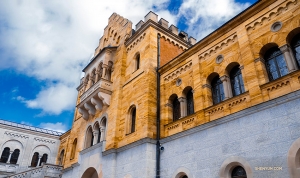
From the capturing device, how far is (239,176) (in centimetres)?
848

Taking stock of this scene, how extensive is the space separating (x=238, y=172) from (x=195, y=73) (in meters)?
5.06

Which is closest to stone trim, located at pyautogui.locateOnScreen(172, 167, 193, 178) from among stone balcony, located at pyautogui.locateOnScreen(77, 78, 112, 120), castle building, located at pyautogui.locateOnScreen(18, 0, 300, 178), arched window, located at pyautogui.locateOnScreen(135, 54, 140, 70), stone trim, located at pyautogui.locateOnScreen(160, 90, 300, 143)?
castle building, located at pyautogui.locateOnScreen(18, 0, 300, 178)

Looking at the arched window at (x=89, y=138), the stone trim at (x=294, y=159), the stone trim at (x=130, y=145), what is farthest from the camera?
the arched window at (x=89, y=138)

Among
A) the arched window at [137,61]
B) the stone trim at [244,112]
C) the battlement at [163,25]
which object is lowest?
the stone trim at [244,112]

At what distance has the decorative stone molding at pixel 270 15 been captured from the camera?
8.91 metres

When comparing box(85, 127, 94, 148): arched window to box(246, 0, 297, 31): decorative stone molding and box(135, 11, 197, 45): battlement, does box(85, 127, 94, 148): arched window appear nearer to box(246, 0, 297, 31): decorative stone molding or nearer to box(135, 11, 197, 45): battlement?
box(135, 11, 197, 45): battlement

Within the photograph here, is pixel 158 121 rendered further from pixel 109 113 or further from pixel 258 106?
pixel 258 106

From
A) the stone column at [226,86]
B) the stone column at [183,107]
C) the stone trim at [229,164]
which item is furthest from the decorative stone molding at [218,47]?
the stone trim at [229,164]

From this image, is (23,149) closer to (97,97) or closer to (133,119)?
(97,97)

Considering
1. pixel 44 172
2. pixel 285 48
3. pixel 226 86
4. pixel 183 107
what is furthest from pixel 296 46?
pixel 44 172

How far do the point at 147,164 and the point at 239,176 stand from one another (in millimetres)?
4317

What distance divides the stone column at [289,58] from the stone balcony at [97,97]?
1068 cm

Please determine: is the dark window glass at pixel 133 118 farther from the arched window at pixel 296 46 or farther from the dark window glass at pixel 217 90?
the arched window at pixel 296 46

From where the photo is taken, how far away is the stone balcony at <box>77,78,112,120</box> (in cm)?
1566
